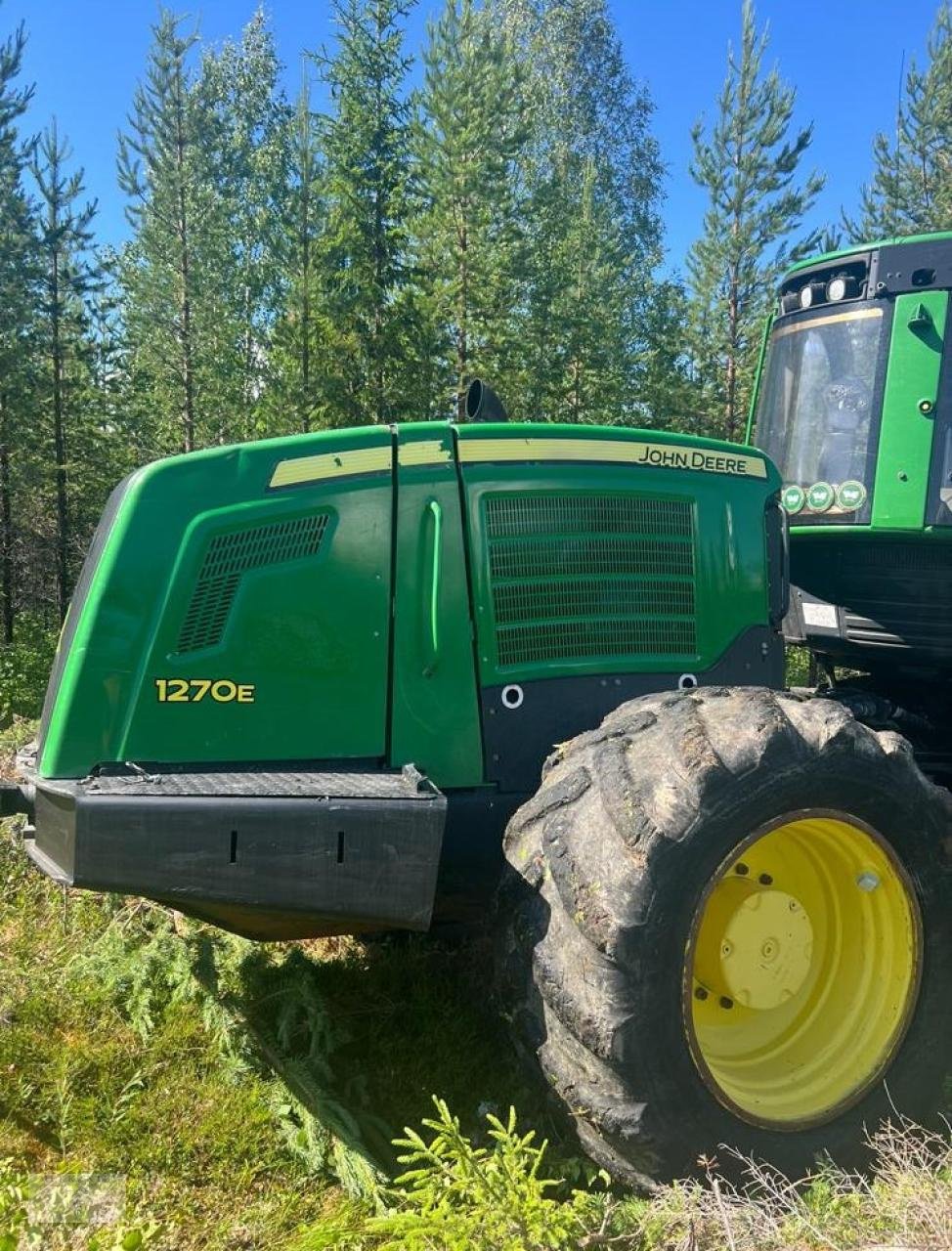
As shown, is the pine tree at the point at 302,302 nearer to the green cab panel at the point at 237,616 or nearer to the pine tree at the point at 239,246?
the pine tree at the point at 239,246

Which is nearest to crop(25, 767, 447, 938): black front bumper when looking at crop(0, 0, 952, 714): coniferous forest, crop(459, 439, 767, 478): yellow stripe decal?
crop(459, 439, 767, 478): yellow stripe decal

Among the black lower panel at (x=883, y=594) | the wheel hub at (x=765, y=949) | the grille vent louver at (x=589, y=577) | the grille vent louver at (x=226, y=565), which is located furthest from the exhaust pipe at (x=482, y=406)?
the black lower panel at (x=883, y=594)

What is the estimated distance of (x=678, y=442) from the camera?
135 inches

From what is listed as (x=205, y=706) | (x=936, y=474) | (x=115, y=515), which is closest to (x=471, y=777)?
(x=205, y=706)

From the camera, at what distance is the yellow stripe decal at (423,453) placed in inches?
115

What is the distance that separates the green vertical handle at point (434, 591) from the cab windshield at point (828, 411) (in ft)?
7.86

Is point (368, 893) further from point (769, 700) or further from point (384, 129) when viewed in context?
point (384, 129)

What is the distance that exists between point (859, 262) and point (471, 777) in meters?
3.16

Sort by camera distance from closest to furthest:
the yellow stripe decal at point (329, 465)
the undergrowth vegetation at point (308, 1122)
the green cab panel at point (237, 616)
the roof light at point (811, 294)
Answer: the undergrowth vegetation at point (308, 1122) → the green cab panel at point (237, 616) → the yellow stripe decal at point (329, 465) → the roof light at point (811, 294)

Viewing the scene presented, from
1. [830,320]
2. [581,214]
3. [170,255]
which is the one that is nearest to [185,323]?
[170,255]

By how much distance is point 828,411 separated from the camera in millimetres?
4699

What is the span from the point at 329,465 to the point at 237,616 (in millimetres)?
505

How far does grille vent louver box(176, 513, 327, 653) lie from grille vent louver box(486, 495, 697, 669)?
625 millimetres

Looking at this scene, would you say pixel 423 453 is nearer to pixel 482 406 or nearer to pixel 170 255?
pixel 482 406
